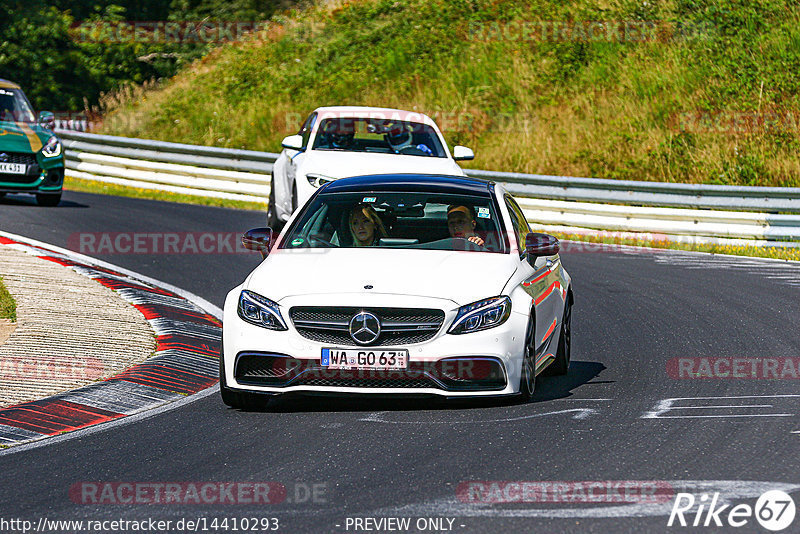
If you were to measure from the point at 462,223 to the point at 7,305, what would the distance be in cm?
469

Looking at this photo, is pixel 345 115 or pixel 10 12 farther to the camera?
pixel 10 12

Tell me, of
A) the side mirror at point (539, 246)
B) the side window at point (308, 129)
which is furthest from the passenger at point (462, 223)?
the side window at point (308, 129)

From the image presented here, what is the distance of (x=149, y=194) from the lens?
25953 mm

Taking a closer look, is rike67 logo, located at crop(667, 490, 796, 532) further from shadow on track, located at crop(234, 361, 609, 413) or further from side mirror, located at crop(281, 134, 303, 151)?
side mirror, located at crop(281, 134, 303, 151)

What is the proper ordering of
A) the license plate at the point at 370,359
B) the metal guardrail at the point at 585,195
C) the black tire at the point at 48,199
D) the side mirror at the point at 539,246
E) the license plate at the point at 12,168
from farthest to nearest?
the black tire at the point at 48,199 → the license plate at the point at 12,168 → the metal guardrail at the point at 585,195 → the side mirror at the point at 539,246 → the license plate at the point at 370,359

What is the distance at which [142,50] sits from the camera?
43938mm

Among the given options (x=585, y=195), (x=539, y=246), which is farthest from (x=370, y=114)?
(x=539, y=246)

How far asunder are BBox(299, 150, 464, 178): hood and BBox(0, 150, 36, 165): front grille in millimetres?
6399

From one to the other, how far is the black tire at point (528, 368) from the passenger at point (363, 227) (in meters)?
1.41

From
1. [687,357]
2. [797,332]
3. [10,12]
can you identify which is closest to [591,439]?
[687,357]

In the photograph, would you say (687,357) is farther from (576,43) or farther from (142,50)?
(142,50)

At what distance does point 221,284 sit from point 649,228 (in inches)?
340

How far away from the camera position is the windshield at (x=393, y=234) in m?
9.09

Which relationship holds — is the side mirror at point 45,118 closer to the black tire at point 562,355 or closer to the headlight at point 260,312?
the black tire at point 562,355
